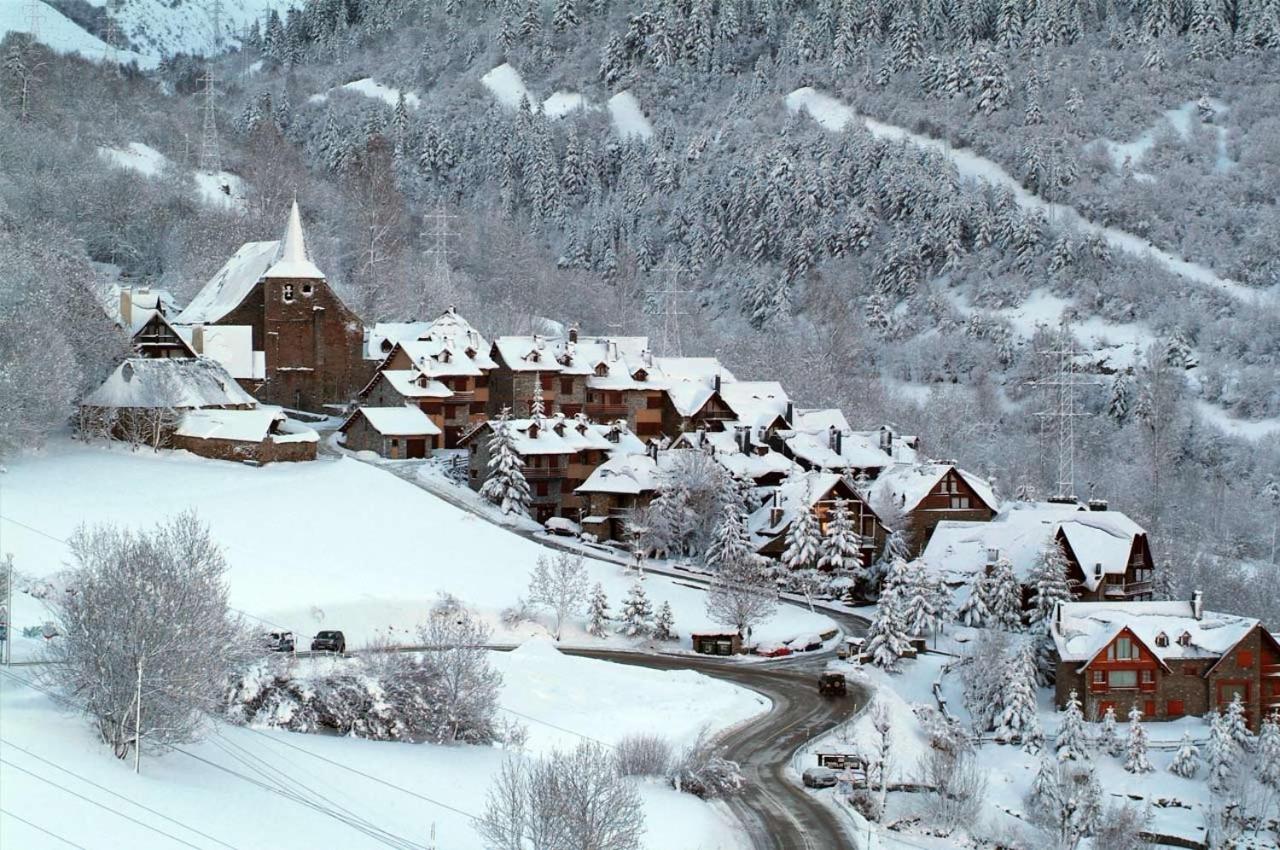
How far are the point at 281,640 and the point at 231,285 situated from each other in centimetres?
4461

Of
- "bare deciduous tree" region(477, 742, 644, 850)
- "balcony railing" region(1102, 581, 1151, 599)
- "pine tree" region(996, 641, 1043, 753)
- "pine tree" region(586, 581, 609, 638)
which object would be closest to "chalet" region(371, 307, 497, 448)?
"pine tree" region(586, 581, 609, 638)

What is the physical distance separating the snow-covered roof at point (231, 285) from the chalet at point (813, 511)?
3295cm

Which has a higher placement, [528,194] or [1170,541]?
[528,194]

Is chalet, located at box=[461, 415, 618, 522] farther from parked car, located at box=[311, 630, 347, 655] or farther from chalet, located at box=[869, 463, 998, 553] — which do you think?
parked car, located at box=[311, 630, 347, 655]

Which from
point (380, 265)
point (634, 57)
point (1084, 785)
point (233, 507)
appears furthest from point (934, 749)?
point (634, 57)

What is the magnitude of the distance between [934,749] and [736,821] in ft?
36.7

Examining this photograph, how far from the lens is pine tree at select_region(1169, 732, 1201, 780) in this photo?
48.5 m

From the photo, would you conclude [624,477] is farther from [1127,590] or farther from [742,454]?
[1127,590]

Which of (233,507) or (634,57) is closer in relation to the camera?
(233,507)

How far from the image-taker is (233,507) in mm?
60969

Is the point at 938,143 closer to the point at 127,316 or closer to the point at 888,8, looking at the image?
the point at 888,8

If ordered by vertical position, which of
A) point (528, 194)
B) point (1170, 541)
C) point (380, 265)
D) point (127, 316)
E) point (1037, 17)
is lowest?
point (1170, 541)

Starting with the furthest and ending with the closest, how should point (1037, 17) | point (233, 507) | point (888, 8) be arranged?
point (888, 8), point (1037, 17), point (233, 507)

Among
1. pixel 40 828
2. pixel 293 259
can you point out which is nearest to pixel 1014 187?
pixel 293 259
